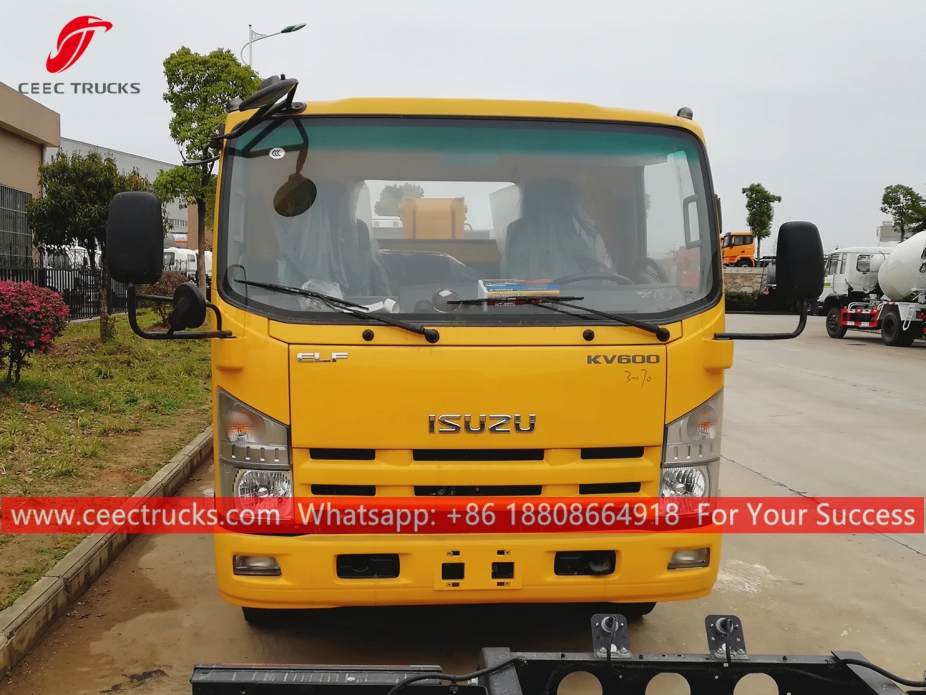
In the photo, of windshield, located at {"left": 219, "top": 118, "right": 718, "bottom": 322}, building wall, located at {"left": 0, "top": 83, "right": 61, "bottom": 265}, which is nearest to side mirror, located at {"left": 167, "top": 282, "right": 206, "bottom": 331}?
windshield, located at {"left": 219, "top": 118, "right": 718, "bottom": 322}

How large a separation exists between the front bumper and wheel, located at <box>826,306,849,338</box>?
2497 centimetres

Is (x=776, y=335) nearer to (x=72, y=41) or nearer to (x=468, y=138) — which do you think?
(x=468, y=138)

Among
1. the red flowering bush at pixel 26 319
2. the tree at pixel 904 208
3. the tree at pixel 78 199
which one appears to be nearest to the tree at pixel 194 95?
the tree at pixel 78 199

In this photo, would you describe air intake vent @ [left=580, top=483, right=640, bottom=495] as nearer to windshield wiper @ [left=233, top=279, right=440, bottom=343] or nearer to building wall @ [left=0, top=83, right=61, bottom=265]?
windshield wiper @ [left=233, top=279, right=440, bottom=343]

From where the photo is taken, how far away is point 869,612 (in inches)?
184

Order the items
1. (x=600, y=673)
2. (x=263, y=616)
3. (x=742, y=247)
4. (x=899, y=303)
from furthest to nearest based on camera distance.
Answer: (x=742, y=247), (x=899, y=303), (x=263, y=616), (x=600, y=673)

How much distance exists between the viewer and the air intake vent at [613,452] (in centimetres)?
350

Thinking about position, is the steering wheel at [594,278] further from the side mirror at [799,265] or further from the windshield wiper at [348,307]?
the windshield wiper at [348,307]

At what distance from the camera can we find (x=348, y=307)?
3.47 metres

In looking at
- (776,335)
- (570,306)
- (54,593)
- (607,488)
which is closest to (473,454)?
(607,488)

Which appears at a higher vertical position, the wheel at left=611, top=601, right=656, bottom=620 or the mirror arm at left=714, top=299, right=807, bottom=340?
the mirror arm at left=714, top=299, right=807, bottom=340

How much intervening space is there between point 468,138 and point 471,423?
49.0 inches

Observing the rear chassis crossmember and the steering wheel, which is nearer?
the rear chassis crossmember

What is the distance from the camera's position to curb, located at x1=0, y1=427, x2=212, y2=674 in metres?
3.84
